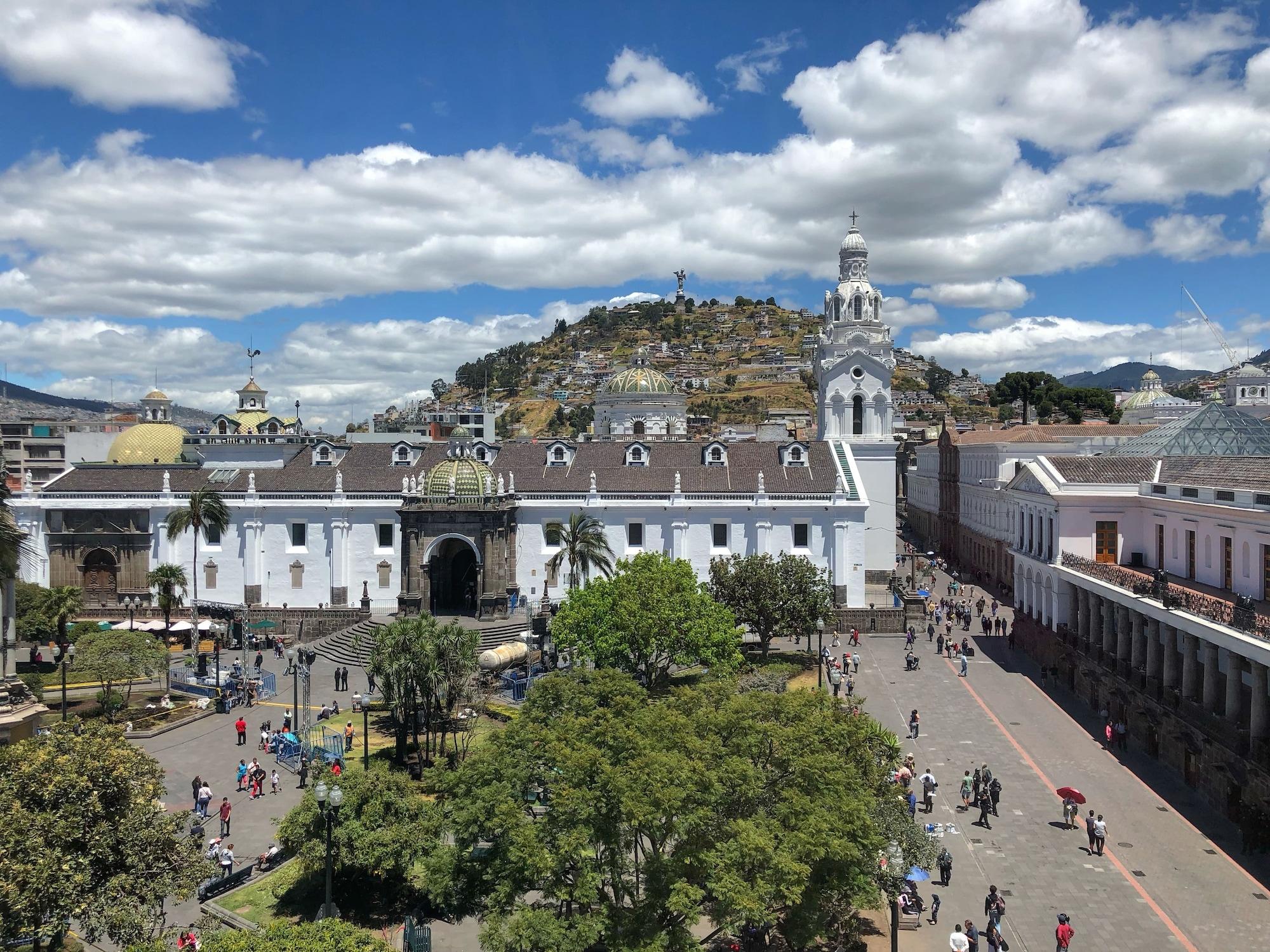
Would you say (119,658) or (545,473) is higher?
(545,473)

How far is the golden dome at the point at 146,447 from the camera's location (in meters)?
66.8

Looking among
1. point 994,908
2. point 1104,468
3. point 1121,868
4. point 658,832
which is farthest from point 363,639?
point 1104,468

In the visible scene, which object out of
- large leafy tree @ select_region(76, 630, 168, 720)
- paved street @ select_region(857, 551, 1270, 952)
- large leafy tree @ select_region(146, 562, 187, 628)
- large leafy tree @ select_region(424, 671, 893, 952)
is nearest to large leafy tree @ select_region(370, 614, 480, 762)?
large leafy tree @ select_region(424, 671, 893, 952)

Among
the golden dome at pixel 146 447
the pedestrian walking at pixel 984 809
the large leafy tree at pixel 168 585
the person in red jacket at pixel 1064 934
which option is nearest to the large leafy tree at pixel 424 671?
the pedestrian walking at pixel 984 809

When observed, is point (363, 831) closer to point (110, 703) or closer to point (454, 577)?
point (110, 703)

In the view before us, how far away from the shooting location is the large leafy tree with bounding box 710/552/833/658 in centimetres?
4050

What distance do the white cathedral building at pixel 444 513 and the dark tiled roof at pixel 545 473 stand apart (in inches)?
4.2

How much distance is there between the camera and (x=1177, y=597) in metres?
28.7

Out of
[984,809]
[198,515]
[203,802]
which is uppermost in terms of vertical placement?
[198,515]

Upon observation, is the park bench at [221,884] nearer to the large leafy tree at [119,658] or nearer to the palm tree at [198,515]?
the large leafy tree at [119,658]

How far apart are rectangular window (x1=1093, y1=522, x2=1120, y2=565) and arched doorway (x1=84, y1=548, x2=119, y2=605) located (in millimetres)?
51645

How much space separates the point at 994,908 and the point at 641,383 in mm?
69067

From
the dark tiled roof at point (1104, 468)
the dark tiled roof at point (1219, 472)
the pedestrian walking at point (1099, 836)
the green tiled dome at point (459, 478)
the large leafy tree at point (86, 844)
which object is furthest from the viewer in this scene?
the green tiled dome at point (459, 478)

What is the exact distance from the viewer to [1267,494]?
28.5 metres
